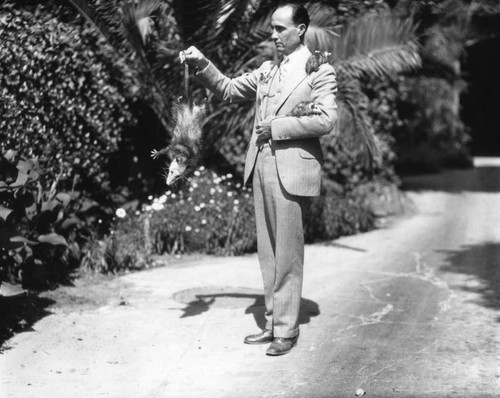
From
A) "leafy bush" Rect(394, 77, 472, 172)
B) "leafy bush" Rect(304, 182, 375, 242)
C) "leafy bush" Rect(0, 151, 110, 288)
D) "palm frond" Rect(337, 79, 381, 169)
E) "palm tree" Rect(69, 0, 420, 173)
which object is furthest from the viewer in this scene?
"leafy bush" Rect(394, 77, 472, 172)

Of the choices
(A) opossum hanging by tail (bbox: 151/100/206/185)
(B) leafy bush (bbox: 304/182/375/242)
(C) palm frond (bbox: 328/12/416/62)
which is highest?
(C) palm frond (bbox: 328/12/416/62)

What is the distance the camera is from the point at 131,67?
335 inches

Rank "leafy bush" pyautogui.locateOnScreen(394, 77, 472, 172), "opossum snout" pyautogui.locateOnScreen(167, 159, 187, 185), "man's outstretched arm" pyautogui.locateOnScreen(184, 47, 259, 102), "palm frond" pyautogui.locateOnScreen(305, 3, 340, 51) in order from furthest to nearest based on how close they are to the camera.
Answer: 1. "leafy bush" pyautogui.locateOnScreen(394, 77, 472, 172)
2. "palm frond" pyautogui.locateOnScreen(305, 3, 340, 51)
3. "man's outstretched arm" pyautogui.locateOnScreen(184, 47, 259, 102)
4. "opossum snout" pyautogui.locateOnScreen(167, 159, 187, 185)

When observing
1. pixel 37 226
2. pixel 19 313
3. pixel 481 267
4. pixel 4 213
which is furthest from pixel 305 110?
pixel 481 267

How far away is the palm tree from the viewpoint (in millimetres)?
8312

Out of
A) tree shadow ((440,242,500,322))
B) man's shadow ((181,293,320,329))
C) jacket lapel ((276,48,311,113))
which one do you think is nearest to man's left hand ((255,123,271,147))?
jacket lapel ((276,48,311,113))

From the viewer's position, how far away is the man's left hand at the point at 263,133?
16.8 ft

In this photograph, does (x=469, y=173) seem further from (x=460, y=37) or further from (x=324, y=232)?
(x=324, y=232)

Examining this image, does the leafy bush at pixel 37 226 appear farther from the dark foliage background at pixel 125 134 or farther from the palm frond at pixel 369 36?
the palm frond at pixel 369 36

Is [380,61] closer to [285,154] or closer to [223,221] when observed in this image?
[223,221]

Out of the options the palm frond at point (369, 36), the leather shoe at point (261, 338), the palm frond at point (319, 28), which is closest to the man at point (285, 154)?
the leather shoe at point (261, 338)

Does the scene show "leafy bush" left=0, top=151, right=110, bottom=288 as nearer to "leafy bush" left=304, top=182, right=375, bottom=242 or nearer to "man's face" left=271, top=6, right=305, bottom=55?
"man's face" left=271, top=6, right=305, bottom=55

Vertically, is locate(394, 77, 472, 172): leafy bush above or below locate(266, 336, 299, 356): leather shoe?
above

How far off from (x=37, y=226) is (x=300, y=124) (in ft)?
A: 9.63
